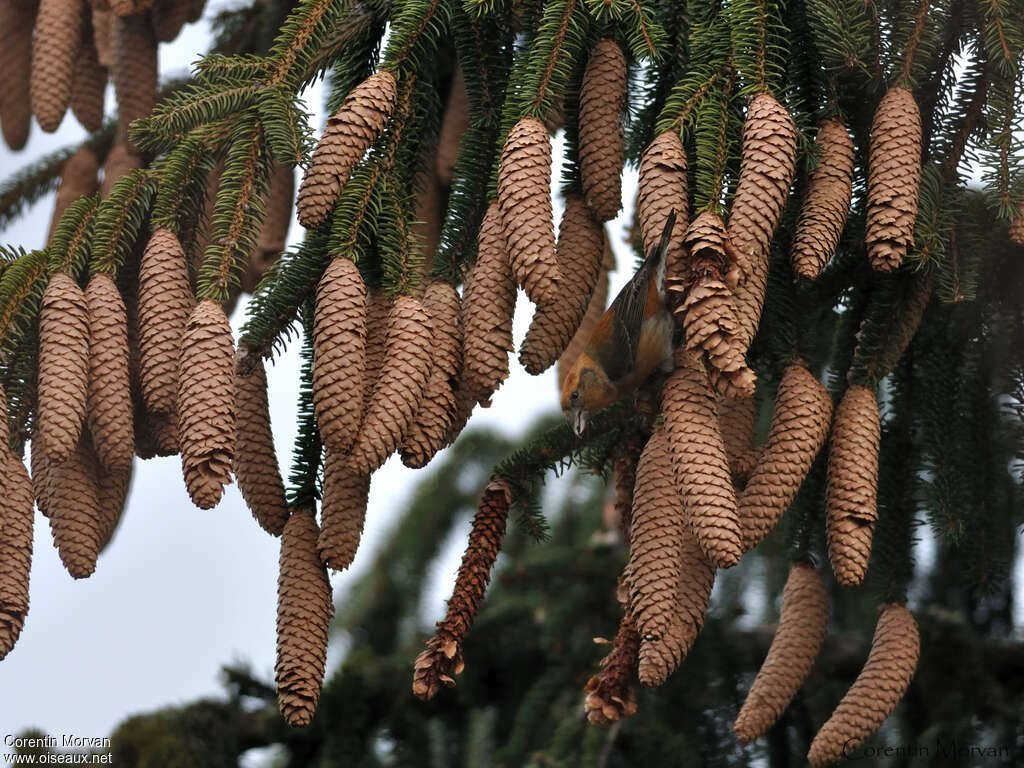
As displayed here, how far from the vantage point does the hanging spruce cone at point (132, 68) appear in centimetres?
204

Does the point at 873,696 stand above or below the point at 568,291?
below

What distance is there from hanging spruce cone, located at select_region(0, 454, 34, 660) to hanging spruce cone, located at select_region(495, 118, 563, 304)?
0.55 metres

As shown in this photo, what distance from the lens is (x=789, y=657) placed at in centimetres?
161

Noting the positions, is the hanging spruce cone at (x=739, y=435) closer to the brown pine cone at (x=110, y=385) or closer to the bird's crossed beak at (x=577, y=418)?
the bird's crossed beak at (x=577, y=418)

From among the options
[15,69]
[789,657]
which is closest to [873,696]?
[789,657]

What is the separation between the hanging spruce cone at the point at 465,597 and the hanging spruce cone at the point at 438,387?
199mm

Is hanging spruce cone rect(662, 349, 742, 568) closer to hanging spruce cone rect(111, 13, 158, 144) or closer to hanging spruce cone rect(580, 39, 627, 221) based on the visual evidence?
hanging spruce cone rect(580, 39, 627, 221)

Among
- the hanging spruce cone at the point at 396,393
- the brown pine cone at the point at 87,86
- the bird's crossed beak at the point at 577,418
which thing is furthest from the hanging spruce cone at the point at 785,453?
the brown pine cone at the point at 87,86

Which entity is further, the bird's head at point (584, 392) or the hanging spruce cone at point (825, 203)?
the bird's head at point (584, 392)

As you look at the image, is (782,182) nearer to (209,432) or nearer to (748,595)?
(209,432)

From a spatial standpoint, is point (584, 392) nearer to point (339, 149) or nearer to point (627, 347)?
point (627, 347)

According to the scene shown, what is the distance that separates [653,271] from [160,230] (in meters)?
0.57

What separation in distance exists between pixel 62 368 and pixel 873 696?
100cm

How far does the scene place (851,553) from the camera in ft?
4.46
